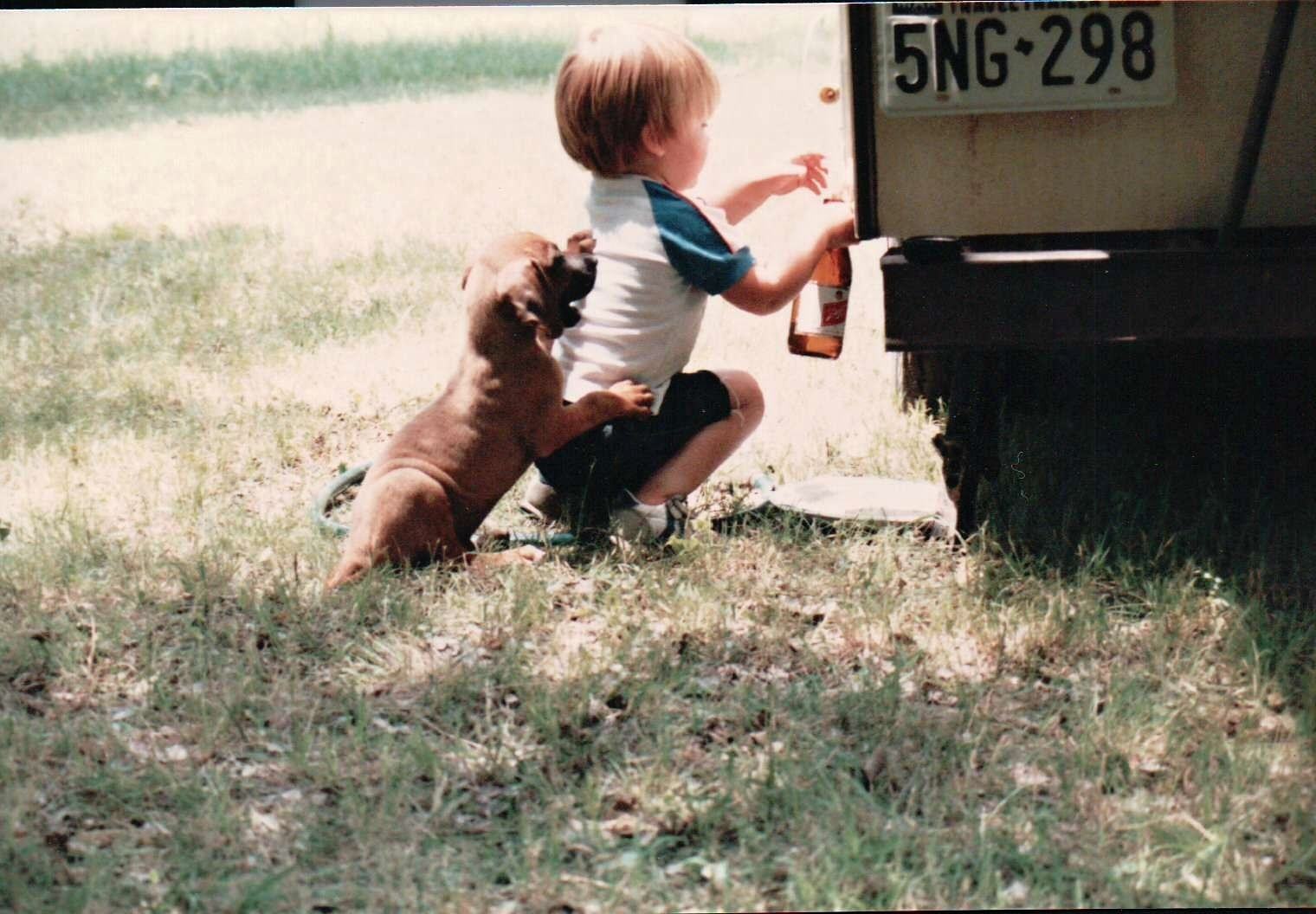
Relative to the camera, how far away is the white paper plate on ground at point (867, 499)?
3.73 m

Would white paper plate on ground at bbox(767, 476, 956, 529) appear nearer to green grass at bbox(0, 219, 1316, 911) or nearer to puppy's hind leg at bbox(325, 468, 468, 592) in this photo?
green grass at bbox(0, 219, 1316, 911)

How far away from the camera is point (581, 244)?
3.63m

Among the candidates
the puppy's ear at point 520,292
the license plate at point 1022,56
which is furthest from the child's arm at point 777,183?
the license plate at point 1022,56

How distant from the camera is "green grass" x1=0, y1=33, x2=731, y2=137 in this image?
27.8 ft

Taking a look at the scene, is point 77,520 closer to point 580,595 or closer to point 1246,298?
point 580,595

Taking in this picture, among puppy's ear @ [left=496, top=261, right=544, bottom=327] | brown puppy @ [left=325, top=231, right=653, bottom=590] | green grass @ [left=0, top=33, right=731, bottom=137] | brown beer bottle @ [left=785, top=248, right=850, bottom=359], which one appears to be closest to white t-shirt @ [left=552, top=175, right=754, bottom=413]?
brown puppy @ [left=325, top=231, right=653, bottom=590]

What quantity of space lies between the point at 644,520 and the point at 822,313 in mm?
754

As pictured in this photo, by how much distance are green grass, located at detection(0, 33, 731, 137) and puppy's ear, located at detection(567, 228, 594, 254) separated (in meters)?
4.78

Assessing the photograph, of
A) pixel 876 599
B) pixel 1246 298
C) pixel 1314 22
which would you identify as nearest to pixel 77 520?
pixel 876 599

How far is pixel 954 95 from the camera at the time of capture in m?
2.96

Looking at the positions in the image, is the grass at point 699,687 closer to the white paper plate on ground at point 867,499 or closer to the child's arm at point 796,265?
the white paper plate on ground at point 867,499

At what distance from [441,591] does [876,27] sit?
157 centimetres

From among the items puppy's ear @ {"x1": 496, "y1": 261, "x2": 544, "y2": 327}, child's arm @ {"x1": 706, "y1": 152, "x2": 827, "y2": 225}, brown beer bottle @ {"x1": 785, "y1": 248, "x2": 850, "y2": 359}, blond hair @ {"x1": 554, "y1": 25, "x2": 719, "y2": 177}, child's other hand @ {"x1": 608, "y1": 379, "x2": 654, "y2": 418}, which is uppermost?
blond hair @ {"x1": 554, "y1": 25, "x2": 719, "y2": 177}

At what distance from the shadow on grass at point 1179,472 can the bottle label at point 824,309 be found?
47 centimetres
